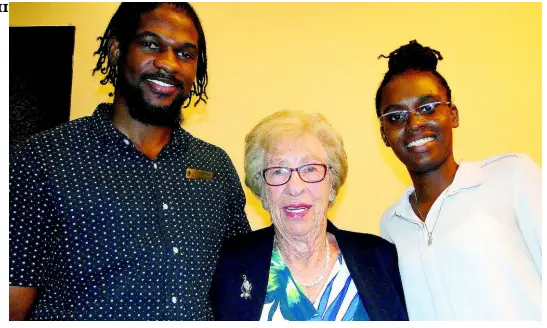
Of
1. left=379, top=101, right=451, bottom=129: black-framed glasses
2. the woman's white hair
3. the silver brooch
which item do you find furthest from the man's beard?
left=379, top=101, right=451, bottom=129: black-framed glasses

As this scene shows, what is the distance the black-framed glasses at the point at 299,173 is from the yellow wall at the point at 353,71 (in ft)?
2.52

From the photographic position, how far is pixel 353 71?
2268mm

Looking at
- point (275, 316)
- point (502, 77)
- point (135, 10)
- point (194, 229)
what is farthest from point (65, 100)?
point (502, 77)

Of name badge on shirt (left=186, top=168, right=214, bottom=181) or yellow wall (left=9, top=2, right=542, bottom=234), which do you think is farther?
yellow wall (left=9, top=2, right=542, bottom=234)

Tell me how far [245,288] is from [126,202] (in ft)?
1.70

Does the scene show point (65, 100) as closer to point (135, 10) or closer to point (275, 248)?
point (135, 10)

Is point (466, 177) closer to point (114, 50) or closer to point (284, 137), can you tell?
point (284, 137)

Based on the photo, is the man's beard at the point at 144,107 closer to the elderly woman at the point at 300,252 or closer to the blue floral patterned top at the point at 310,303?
the elderly woman at the point at 300,252

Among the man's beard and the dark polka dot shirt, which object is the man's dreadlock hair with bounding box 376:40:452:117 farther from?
the dark polka dot shirt

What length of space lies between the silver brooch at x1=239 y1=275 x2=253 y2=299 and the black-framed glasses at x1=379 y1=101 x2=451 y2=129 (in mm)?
794

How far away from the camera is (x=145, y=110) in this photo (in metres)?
1.36

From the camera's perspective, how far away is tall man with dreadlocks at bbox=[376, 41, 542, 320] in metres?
1.27

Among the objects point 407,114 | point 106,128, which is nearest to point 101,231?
point 106,128

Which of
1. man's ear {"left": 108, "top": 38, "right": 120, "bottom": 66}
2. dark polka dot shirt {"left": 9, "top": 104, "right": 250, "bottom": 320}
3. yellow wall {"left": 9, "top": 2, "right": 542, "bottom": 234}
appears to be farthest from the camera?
yellow wall {"left": 9, "top": 2, "right": 542, "bottom": 234}
